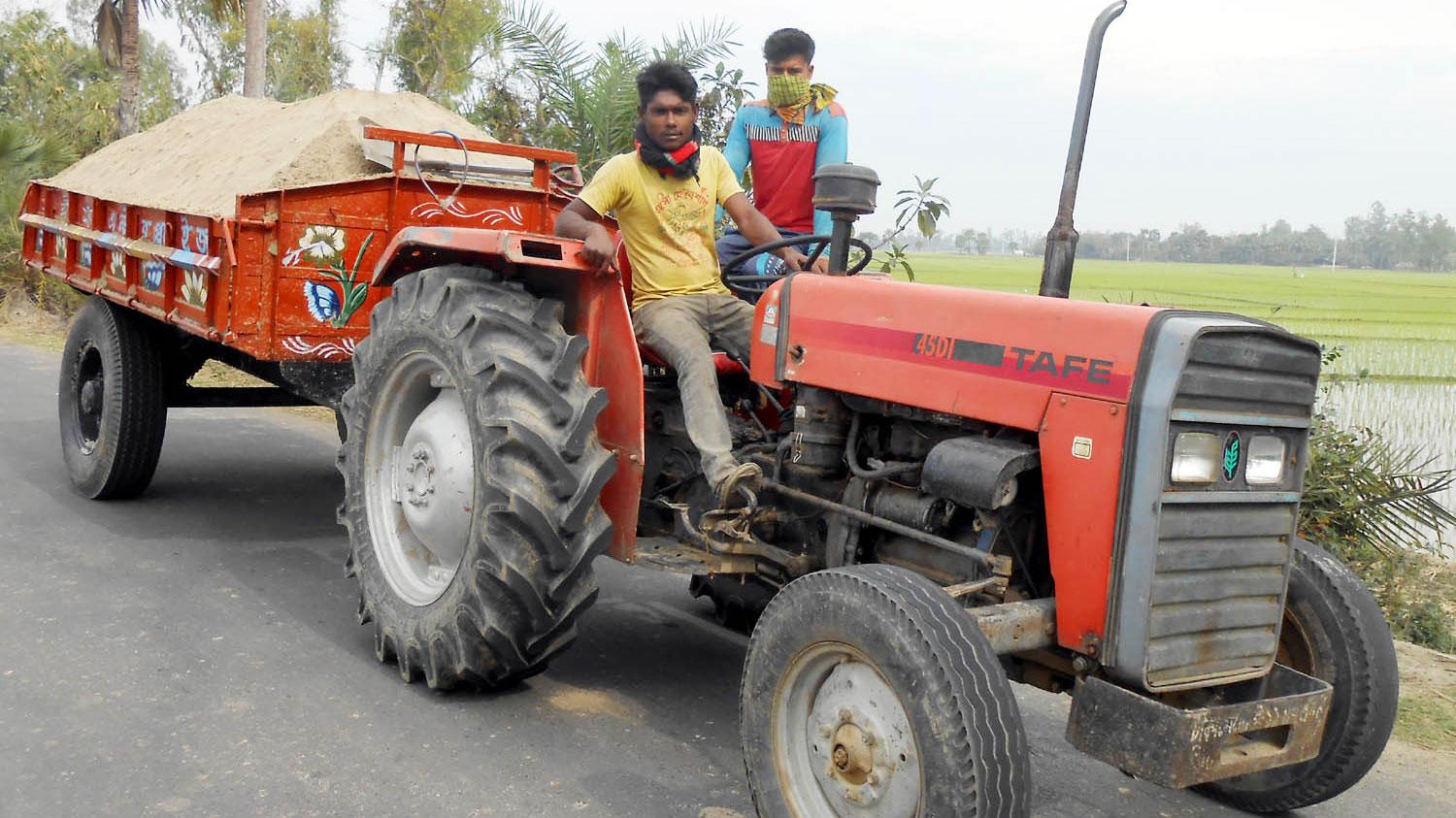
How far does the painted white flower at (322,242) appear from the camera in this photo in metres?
5.37

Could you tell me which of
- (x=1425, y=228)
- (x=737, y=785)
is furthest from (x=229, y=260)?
(x=1425, y=228)

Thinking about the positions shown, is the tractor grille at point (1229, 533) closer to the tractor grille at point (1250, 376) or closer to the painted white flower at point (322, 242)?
the tractor grille at point (1250, 376)

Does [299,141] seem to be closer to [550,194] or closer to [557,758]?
[550,194]

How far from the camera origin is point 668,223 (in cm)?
435

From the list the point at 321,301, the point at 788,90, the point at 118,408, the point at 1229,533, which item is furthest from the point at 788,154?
the point at 118,408

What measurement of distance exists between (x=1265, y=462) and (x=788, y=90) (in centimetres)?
262

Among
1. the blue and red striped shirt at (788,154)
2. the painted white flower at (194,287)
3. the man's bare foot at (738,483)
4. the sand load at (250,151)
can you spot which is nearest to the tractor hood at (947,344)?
the man's bare foot at (738,483)

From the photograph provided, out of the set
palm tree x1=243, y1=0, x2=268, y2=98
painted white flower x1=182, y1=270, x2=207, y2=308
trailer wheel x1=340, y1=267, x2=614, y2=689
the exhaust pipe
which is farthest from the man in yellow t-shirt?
palm tree x1=243, y1=0, x2=268, y2=98

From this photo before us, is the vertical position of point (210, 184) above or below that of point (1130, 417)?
above

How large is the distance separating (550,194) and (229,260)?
155 centimetres

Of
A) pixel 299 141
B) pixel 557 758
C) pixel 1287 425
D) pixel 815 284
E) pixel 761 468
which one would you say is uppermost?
pixel 299 141

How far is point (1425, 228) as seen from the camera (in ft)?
71.4

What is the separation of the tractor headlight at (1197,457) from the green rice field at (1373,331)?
0.43 meters

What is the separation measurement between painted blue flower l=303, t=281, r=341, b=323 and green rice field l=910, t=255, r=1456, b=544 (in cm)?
290
